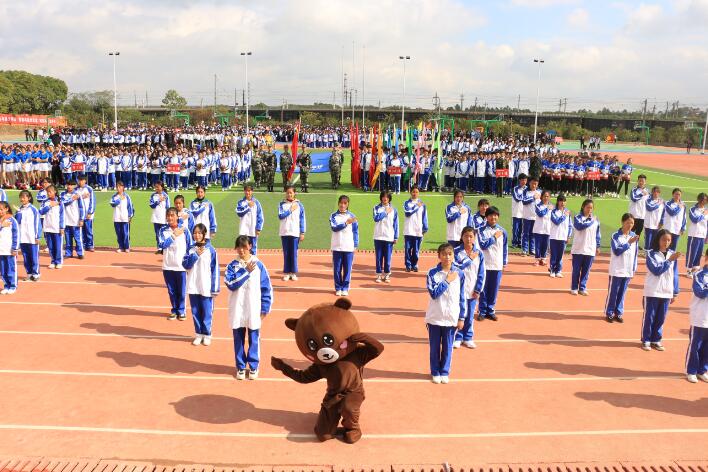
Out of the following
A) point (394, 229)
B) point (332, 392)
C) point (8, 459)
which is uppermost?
point (394, 229)

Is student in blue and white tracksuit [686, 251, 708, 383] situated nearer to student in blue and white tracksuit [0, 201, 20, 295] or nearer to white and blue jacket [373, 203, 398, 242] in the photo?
white and blue jacket [373, 203, 398, 242]

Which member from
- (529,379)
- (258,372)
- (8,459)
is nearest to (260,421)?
(258,372)

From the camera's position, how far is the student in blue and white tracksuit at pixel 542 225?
1432 centimetres

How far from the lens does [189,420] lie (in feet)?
22.5

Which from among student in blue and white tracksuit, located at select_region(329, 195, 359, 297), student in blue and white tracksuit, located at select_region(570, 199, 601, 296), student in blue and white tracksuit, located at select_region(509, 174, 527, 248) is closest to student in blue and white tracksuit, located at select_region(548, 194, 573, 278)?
student in blue and white tracksuit, located at select_region(570, 199, 601, 296)

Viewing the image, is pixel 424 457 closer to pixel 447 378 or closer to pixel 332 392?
pixel 332 392

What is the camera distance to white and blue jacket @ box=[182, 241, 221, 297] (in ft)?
29.3

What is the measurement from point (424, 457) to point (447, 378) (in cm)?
199

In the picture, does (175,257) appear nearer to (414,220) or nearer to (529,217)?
(414,220)

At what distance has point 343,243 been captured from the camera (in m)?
12.0

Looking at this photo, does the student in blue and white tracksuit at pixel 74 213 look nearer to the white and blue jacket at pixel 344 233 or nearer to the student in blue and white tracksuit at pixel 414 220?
the white and blue jacket at pixel 344 233

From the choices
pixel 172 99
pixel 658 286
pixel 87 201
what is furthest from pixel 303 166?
pixel 172 99

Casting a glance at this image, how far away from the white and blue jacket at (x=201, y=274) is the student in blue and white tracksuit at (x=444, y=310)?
3.34m

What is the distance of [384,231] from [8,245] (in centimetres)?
770
